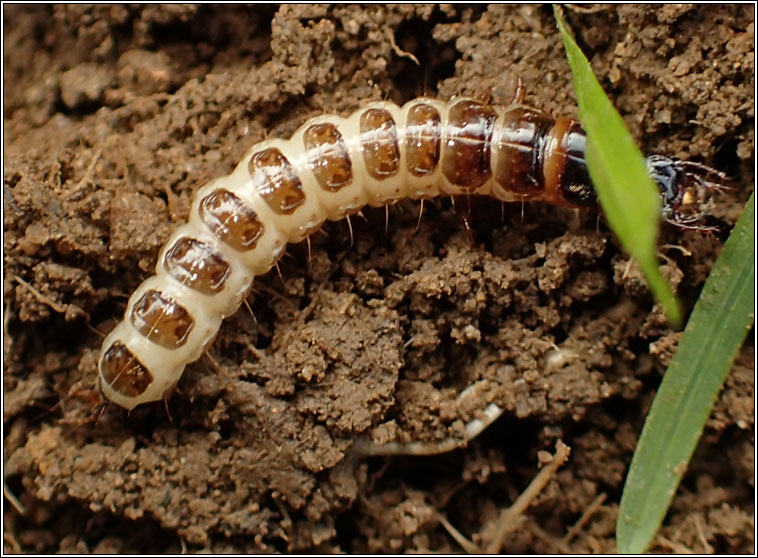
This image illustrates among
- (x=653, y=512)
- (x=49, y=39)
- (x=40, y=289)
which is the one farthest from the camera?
(x=49, y=39)

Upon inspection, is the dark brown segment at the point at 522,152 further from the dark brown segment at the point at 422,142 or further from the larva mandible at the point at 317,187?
the dark brown segment at the point at 422,142

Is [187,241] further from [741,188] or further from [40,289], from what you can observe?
[741,188]

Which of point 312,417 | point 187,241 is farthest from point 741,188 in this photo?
point 187,241

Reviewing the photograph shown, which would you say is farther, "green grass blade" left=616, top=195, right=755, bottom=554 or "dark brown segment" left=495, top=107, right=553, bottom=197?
"dark brown segment" left=495, top=107, right=553, bottom=197

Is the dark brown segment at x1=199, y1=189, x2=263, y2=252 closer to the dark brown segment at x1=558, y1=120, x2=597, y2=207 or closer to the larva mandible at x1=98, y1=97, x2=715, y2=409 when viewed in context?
the larva mandible at x1=98, y1=97, x2=715, y2=409

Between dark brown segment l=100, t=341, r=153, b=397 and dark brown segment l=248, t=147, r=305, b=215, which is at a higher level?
dark brown segment l=248, t=147, r=305, b=215

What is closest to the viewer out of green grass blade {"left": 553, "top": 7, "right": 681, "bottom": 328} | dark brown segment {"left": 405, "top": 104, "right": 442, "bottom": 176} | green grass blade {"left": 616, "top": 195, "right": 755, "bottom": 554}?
green grass blade {"left": 553, "top": 7, "right": 681, "bottom": 328}

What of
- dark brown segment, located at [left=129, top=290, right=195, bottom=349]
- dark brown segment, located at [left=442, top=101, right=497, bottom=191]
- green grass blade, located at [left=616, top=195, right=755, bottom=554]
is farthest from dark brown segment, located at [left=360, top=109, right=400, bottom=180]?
green grass blade, located at [left=616, top=195, right=755, bottom=554]
